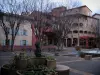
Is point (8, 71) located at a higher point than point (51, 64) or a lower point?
lower

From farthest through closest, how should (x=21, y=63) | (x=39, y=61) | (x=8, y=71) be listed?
(x=39, y=61) → (x=21, y=63) → (x=8, y=71)

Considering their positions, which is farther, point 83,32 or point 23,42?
point 83,32

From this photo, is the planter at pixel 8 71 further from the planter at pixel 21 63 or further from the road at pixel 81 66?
the road at pixel 81 66

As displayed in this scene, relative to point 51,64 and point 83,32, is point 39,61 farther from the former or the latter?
point 83,32

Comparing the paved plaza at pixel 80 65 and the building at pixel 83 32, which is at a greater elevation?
the building at pixel 83 32

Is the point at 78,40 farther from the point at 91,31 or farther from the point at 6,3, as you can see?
the point at 6,3

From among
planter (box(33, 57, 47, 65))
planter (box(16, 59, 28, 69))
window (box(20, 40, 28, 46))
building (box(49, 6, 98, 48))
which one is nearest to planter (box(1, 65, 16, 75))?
planter (box(16, 59, 28, 69))

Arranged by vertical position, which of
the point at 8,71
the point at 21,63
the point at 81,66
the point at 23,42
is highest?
the point at 23,42

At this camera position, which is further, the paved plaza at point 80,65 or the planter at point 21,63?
the paved plaza at point 80,65

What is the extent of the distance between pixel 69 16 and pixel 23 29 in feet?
40.2

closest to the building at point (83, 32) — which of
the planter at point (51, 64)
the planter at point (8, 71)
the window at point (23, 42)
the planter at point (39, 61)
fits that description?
the window at point (23, 42)

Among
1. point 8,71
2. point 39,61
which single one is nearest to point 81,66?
point 39,61

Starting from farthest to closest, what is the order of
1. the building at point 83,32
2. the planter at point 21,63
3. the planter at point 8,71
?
the building at point 83,32, the planter at point 21,63, the planter at point 8,71

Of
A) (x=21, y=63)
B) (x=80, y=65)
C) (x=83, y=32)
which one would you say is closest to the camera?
(x=21, y=63)
